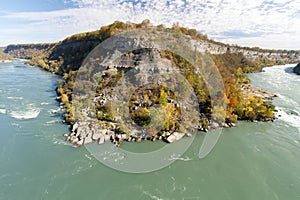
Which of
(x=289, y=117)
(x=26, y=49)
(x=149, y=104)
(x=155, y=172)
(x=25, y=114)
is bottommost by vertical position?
(x=289, y=117)

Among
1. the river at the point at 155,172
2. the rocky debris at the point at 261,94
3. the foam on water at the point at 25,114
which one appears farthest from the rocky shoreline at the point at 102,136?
the rocky debris at the point at 261,94

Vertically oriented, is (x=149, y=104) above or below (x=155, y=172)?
above

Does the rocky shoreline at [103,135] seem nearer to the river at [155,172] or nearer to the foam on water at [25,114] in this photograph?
the river at [155,172]

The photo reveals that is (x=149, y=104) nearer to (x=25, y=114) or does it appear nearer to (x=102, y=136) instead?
(x=102, y=136)

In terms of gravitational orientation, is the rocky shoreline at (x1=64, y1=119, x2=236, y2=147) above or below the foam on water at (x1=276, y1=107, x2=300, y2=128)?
above

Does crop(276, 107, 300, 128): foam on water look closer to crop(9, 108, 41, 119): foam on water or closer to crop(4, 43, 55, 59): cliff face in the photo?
crop(9, 108, 41, 119): foam on water

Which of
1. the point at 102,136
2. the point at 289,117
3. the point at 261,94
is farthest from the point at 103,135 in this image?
the point at 261,94

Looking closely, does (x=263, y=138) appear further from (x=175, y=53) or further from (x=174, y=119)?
(x=175, y=53)

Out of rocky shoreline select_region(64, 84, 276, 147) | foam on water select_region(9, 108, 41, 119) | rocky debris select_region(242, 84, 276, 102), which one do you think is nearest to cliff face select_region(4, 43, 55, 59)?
foam on water select_region(9, 108, 41, 119)

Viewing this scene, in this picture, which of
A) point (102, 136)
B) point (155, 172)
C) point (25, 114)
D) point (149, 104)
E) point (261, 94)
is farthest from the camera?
point (261, 94)
